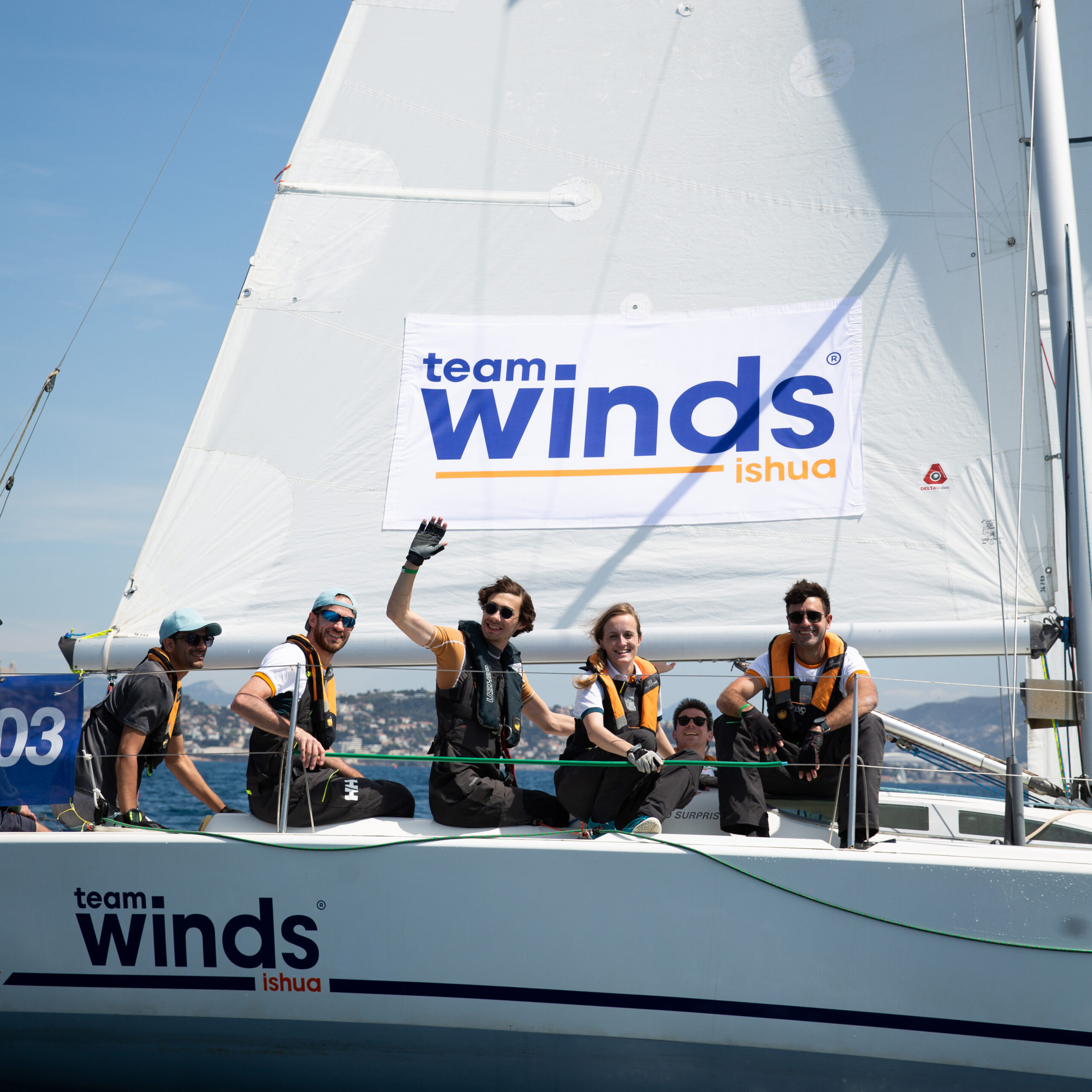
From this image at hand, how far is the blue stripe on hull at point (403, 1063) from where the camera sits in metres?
3.29

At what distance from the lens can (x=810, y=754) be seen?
12.1 ft

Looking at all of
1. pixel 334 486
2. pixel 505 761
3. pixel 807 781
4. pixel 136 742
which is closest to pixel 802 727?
pixel 807 781

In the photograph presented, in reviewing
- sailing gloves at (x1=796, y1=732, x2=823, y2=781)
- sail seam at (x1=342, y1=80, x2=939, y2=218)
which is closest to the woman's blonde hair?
sailing gloves at (x1=796, y1=732, x2=823, y2=781)

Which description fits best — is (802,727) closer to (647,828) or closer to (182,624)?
(647,828)

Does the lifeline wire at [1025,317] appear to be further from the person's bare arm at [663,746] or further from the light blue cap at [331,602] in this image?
the light blue cap at [331,602]

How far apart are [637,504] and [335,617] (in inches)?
67.8

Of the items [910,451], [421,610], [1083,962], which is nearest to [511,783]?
[421,610]

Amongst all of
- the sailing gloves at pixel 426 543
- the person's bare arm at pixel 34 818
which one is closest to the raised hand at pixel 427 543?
the sailing gloves at pixel 426 543

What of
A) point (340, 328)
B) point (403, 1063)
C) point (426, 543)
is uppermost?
point (340, 328)

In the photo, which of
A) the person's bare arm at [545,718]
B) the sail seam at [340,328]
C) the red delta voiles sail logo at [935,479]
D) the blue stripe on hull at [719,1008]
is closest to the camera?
the blue stripe on hull at [719,1008]

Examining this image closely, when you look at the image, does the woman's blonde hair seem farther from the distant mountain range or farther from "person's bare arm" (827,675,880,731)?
the distant mountain range

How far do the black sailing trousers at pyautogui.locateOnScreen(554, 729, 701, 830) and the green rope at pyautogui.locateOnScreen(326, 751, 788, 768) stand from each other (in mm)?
60

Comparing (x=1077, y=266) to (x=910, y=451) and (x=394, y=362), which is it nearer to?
(x=910, y=451)

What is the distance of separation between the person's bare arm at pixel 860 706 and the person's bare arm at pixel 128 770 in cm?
244
